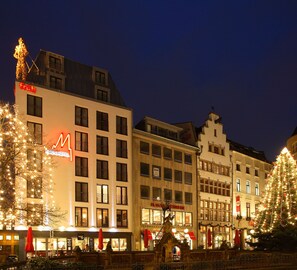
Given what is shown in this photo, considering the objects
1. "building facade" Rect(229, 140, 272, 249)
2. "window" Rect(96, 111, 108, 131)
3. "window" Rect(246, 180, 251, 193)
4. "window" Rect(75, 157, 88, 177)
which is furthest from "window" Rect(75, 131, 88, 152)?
"window" Rect(246, 180, 251, 193)

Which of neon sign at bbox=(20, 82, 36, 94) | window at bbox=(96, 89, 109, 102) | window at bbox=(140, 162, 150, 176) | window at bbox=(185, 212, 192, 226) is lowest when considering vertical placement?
window at bbox=(185, 212, 192, 226)

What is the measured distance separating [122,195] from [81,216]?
23.3 feet

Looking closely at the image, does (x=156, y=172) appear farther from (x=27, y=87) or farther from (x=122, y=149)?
(x=27, y=87)

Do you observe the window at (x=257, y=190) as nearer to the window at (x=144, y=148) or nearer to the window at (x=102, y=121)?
the window at (x=144, y=148)

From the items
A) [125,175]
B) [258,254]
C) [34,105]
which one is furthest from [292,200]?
[34,105]

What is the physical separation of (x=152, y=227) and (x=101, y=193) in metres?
9.40

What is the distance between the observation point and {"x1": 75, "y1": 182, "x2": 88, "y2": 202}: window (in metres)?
67.0

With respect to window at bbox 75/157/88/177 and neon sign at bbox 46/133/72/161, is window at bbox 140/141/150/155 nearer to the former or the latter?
window at bbox 75/157/88/177

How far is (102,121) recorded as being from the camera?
236 ft

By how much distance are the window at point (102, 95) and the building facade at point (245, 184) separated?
91.5 feet

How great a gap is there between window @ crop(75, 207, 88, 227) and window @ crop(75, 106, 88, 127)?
9.68 meters

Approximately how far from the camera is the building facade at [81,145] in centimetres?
6384

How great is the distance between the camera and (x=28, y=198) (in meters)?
61.0

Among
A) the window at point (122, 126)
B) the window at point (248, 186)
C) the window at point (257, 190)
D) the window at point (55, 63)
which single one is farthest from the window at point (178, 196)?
the window at point (257, 190)
